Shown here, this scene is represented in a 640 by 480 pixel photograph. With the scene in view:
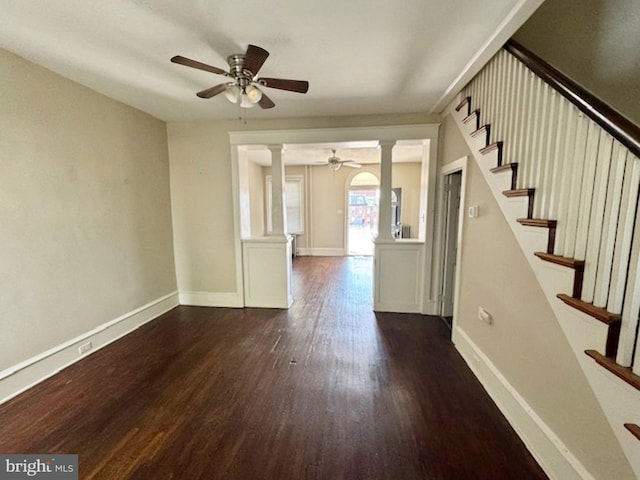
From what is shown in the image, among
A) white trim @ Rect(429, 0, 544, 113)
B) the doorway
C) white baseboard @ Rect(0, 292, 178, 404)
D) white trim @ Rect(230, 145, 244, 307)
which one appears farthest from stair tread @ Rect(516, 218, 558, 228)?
white baseboard @ Rect(0, 292, 178, 404)

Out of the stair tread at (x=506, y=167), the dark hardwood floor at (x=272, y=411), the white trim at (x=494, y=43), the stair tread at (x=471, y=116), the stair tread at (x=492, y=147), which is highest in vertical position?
the white trim at (x=494, y=43)

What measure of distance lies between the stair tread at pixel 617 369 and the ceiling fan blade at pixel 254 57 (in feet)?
7.52

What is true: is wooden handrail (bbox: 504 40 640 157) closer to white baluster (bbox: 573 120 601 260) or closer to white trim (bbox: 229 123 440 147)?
white baluster (bbox: 573 120 601 260)

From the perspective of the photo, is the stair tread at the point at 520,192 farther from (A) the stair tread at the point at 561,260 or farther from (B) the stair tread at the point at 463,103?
(B) the stair tread at the point at 463,103

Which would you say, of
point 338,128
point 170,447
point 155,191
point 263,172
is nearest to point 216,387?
point 170,447

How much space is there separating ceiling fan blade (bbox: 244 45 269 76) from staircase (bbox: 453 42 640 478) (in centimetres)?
163

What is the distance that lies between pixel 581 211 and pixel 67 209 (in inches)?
150

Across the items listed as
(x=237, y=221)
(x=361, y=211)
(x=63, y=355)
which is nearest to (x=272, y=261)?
(x=237, y=221)

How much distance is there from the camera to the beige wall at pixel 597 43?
184 cm

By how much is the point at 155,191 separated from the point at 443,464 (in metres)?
4.00

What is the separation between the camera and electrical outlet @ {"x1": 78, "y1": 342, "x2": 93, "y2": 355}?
103 inches

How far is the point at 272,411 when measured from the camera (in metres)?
1.97

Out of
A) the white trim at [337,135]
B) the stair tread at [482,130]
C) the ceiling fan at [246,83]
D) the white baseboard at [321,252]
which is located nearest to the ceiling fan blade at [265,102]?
the ceiling fan at [246,83]

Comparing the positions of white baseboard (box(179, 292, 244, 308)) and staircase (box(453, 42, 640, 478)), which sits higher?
staircase (box(453, 42, 640, 478))
